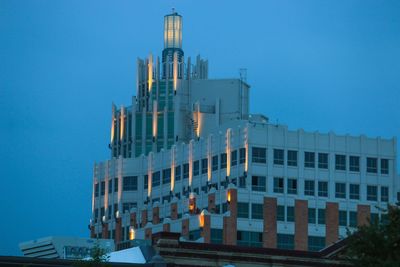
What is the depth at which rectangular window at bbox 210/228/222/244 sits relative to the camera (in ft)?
463

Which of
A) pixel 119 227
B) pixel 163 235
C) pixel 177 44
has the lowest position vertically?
pixel 163 235

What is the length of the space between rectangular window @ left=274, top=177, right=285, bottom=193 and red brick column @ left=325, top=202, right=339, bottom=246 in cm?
548

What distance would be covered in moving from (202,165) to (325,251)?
6337 cm

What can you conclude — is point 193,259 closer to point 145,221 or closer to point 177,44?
point 145,221

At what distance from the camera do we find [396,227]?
64562 mm

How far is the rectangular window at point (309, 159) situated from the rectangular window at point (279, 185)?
403 centimetres

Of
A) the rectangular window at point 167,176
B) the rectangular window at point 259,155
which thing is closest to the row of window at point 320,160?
the rectangular window at point 259,155

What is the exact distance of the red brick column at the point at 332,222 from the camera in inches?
5704

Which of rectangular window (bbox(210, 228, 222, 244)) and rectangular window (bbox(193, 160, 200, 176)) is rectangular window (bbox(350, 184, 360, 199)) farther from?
rectangular window (bbox(193, 160, 200, 176))

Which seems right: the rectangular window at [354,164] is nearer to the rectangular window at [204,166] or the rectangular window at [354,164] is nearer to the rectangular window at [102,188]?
the rectangular window at [204,166]

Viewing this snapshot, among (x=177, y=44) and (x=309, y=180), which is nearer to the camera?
A: (x=309, y=180)

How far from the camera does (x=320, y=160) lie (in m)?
151

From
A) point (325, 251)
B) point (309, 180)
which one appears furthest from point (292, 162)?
point (325, 251)

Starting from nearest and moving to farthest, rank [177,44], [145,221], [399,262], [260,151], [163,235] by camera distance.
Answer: [399,262], [163,235], [260,151], [145,221], [177,44]
